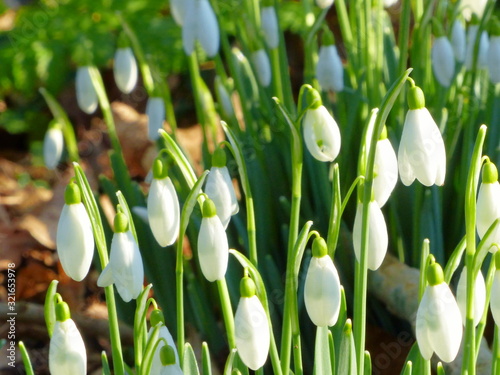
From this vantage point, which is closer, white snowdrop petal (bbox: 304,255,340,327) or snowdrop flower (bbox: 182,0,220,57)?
white snowdrop petal (bbox: 304,255,340,327)

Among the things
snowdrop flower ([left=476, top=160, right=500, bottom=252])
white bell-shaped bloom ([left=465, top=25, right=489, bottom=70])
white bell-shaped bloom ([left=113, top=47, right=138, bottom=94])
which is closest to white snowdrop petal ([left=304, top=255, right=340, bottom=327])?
snowdrop flower ([left=476, top=160, right=500, bottom=252])

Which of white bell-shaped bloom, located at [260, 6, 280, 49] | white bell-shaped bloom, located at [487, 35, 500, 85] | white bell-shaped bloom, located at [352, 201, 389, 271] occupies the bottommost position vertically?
white bell-shaped bloom, located at [352, 201, 389, 271]

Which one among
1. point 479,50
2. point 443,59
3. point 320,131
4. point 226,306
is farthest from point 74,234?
point 479,50

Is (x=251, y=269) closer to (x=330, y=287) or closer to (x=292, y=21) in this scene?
(x=330, y=287)

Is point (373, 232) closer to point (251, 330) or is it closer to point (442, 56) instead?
point (251, 330)

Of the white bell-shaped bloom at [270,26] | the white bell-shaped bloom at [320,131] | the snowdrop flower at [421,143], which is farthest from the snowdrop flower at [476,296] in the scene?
the white bell-shaped bloom at [270,26]

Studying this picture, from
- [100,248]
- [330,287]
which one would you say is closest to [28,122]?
[100,248]

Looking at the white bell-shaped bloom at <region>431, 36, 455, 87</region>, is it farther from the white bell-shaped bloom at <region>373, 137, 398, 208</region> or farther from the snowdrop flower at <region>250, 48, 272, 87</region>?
the white bell-shaped bloom at <region>373, 137, 398, 208</region>

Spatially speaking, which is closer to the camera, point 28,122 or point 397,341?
point 397,341
